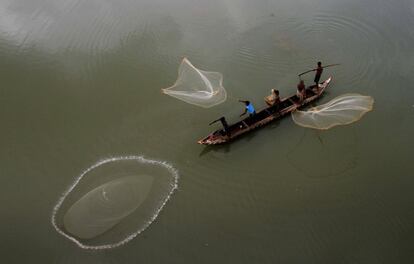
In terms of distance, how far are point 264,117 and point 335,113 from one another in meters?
1.77

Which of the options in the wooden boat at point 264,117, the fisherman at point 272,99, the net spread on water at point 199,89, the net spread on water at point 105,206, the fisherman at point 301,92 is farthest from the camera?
the fisherman at point 301,92

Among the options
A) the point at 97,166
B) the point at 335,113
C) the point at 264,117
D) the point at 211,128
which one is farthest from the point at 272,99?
the point at 97,166

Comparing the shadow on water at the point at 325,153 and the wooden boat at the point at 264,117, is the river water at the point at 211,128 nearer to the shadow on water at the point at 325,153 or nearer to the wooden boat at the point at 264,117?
the shadow on water at the point at 325,153

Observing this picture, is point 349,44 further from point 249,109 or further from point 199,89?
point 199,89

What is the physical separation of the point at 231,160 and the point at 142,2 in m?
7.81

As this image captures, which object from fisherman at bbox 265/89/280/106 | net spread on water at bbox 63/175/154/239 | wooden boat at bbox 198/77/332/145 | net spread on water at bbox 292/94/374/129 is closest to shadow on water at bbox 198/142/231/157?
wooden boat at bbox 198/77/332/145

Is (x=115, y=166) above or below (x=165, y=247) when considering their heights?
above

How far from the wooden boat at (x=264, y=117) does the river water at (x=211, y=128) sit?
325 mm

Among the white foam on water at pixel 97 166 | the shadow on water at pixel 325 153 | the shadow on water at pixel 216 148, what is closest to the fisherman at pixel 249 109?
the shadow on water at pixel 216 148

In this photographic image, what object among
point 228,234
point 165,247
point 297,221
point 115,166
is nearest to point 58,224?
point 115,166

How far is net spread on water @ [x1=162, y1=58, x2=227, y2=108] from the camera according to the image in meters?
8.82

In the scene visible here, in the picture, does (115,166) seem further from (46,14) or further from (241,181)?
(46,14)

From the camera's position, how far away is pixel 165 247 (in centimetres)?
717

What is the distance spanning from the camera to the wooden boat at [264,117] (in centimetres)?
852
